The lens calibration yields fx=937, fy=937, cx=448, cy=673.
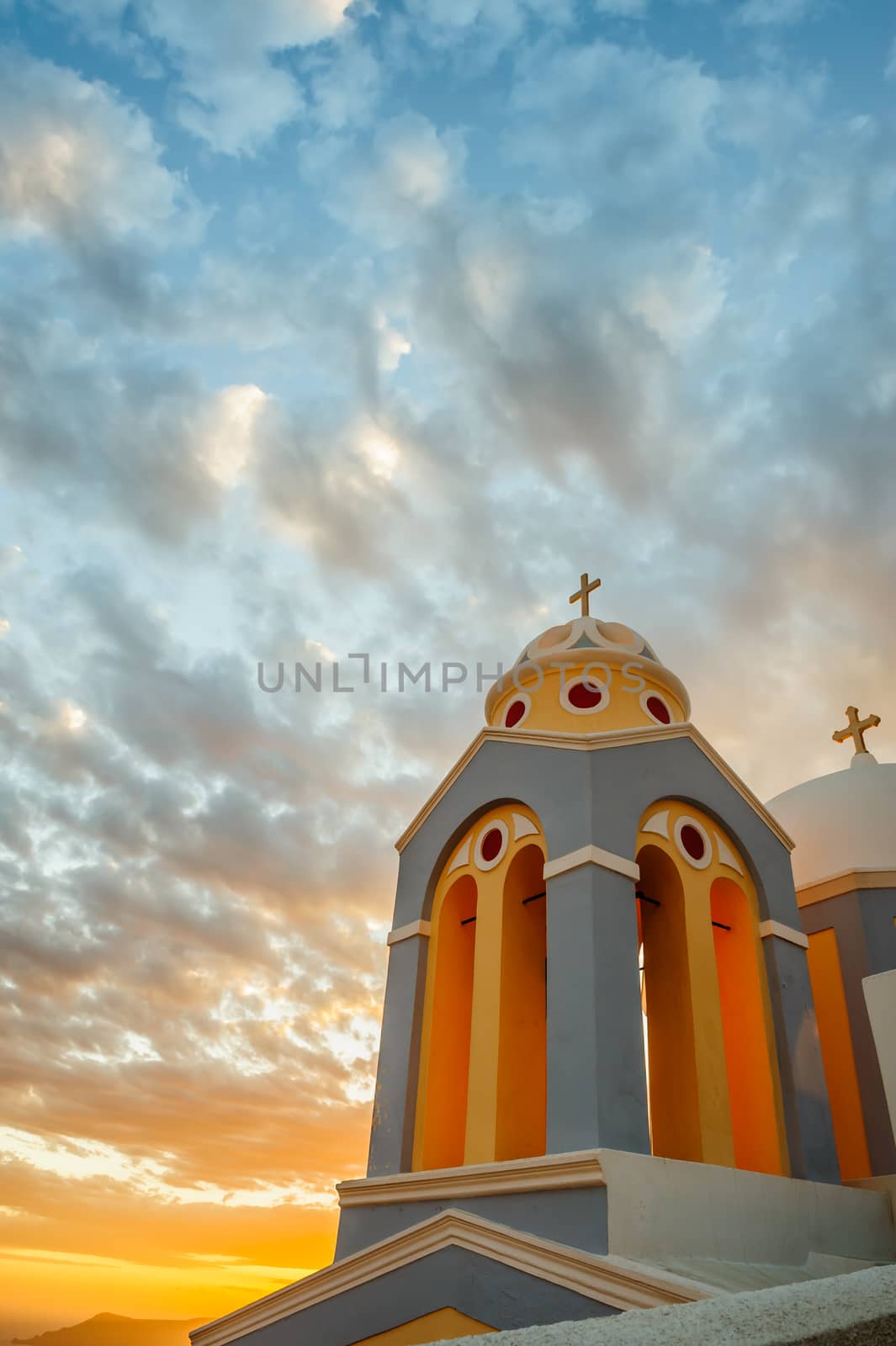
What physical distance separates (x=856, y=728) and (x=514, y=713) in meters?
6.91

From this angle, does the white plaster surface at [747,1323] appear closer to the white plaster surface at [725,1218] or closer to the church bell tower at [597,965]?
the white plaster surface at [725,1218]

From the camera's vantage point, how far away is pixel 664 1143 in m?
9.70

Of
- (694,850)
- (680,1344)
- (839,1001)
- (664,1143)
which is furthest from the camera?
(839,1001)

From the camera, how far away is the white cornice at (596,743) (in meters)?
10.2

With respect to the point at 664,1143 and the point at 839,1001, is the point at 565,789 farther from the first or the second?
the point at 839,1001

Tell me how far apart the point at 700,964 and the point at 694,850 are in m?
1.26

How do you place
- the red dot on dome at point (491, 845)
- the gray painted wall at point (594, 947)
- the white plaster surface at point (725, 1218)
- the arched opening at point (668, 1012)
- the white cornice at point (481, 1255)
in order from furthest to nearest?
the red dot on dome at point (491, 845) → the arched opening at point (668, 1012) → the gray painted wall at point (594, 947) → the white plaster surface at point (725, 1218) → the white cornice at point (481, 1255)

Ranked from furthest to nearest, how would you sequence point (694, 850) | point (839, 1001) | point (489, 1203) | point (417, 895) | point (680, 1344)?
point (839, 1001)
point (417, 895)
point (694, 850)
point (489, 1203)
point (680, 1344)

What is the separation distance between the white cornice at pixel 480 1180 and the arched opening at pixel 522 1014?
643mm

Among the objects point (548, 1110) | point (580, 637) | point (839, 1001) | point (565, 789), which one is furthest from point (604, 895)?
point (839, 1001)

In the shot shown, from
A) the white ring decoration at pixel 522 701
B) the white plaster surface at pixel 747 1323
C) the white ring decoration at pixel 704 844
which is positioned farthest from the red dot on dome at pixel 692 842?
the white plaster surface at pixel 747 1323

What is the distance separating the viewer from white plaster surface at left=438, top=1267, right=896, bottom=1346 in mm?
2414

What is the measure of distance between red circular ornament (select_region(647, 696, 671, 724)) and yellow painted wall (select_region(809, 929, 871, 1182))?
379 centimetres

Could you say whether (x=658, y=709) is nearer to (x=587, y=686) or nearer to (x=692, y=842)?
(x=587, y=686)
